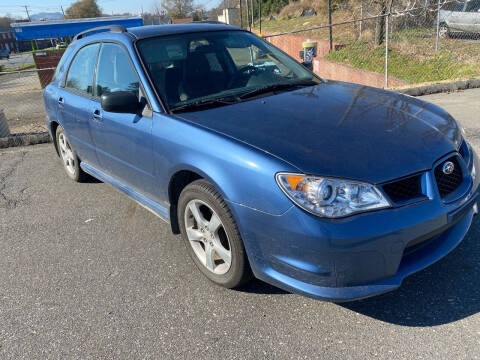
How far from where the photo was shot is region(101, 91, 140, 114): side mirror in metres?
3.12

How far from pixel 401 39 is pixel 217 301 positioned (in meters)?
13.0

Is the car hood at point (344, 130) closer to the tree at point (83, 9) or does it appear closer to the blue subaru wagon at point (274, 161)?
the blue subaru wagon at point (274, 161)

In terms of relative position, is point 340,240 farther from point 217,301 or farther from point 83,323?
point 83,323

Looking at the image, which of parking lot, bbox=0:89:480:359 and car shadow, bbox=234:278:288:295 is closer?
parking lot, bbox=0:89:480:359

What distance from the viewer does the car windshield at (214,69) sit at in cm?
326

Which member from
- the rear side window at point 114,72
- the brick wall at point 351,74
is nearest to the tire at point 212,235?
the rear side window at point 114,72

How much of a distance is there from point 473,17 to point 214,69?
12.8 m

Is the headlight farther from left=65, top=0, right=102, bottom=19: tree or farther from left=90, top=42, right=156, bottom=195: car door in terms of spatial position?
left=65, top=0, right=102, bottom=19: tree

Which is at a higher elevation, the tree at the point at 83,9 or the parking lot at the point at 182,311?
the tree at the point at 83,9

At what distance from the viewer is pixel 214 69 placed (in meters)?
3.56

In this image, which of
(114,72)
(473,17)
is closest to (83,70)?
(114,72)

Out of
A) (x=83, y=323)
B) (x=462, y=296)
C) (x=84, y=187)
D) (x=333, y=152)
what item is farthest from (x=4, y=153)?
(x=462, y=296)

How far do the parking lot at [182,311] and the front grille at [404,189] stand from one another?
0.77 m

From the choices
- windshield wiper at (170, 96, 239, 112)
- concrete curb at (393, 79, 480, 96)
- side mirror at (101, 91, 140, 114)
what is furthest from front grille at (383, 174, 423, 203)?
concrete curb at (393, 79, 480, 96)
